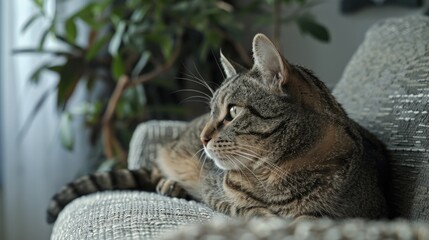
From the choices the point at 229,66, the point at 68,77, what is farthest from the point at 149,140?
the point at 68,77

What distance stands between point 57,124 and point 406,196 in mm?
1824

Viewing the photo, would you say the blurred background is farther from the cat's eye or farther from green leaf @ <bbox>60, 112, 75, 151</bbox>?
the cat's eye

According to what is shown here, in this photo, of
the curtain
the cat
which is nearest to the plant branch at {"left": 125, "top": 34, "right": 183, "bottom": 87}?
the curtain

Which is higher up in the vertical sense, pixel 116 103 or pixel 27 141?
pixel 116 103

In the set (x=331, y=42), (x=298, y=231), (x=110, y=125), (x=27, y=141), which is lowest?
(x=27, y=141)

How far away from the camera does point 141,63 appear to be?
89.0 inches

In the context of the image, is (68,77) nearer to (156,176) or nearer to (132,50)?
(132,50)

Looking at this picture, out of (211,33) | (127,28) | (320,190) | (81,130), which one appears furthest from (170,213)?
(81,130)

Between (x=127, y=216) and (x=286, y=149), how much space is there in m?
0.30

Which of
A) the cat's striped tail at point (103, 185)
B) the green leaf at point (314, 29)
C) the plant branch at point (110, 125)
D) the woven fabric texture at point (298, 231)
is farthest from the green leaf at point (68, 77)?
the woven fabric texture at point (298, 231)

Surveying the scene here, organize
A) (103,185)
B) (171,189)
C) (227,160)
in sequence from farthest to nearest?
(103,185) < (171,189) < (227,160)

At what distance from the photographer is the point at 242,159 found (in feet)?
3.68

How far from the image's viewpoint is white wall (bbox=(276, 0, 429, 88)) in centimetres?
262

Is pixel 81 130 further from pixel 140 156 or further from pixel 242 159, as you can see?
pixel 242 159
